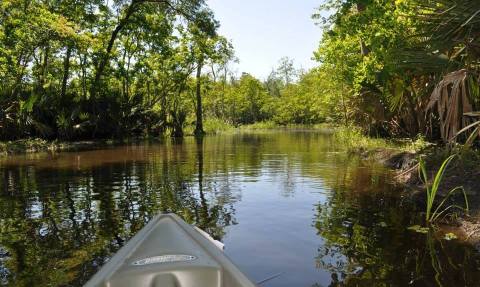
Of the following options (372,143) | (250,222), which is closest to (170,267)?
(250,222)

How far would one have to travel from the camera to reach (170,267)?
149 inches

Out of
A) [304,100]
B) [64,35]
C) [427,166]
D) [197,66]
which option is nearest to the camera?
[427,166]

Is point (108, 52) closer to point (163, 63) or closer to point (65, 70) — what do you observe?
point (65, 70)

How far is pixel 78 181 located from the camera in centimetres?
1441

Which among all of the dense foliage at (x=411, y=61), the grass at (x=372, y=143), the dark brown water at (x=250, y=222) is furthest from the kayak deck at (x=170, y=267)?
the grass at (x=372, y=143)

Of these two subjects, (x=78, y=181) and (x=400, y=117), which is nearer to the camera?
(x=78, y=181)

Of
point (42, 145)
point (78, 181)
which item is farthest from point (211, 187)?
point (42, 145)

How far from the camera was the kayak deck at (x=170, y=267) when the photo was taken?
3.70 meters

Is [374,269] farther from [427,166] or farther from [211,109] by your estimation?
[211,109]

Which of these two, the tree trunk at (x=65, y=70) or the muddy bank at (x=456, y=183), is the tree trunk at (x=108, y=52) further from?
the muddy bank at (x=456, y=183)

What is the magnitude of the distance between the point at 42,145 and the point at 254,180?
58.7ft

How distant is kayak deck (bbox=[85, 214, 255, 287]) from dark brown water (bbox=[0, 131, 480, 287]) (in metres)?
1.90

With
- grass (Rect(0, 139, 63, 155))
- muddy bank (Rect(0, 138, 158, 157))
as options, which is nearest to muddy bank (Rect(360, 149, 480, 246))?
muddy bank (Rect(0, 138, 158, 157))

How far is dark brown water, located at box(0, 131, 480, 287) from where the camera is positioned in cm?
616
